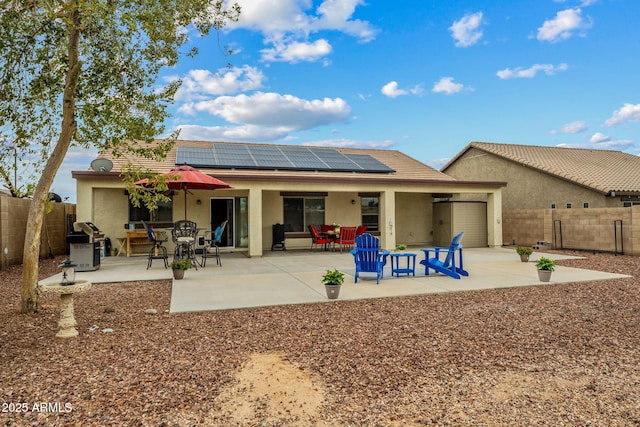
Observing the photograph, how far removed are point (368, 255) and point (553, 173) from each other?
557 inches

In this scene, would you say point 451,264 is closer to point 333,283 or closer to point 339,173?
point 333,283

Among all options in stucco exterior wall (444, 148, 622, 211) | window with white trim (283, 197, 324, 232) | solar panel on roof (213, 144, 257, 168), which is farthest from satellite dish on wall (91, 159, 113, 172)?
stucco exterior wall (444, 148, 622, 211)

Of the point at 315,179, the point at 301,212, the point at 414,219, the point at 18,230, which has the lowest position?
the point at 18,230

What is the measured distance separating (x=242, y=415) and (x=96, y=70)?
5.94m

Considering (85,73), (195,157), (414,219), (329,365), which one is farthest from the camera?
(414,219)

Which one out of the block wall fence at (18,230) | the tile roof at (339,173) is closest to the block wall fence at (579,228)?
the tile roof at (339,173)

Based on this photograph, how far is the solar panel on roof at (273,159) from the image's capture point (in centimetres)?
1494

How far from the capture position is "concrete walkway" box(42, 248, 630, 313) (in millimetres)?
6609

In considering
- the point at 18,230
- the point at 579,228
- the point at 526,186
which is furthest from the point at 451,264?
the point at 526,186

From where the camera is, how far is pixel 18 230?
11.4 metres

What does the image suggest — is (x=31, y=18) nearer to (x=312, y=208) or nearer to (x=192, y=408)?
(x=192, y=408)

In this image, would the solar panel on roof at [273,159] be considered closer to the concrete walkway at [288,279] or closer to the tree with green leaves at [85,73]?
the concrete walkway at [288,279]

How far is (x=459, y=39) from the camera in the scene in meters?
13.4

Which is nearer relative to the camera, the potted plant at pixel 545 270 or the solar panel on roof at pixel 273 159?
the potted plant at pixel 545 270
